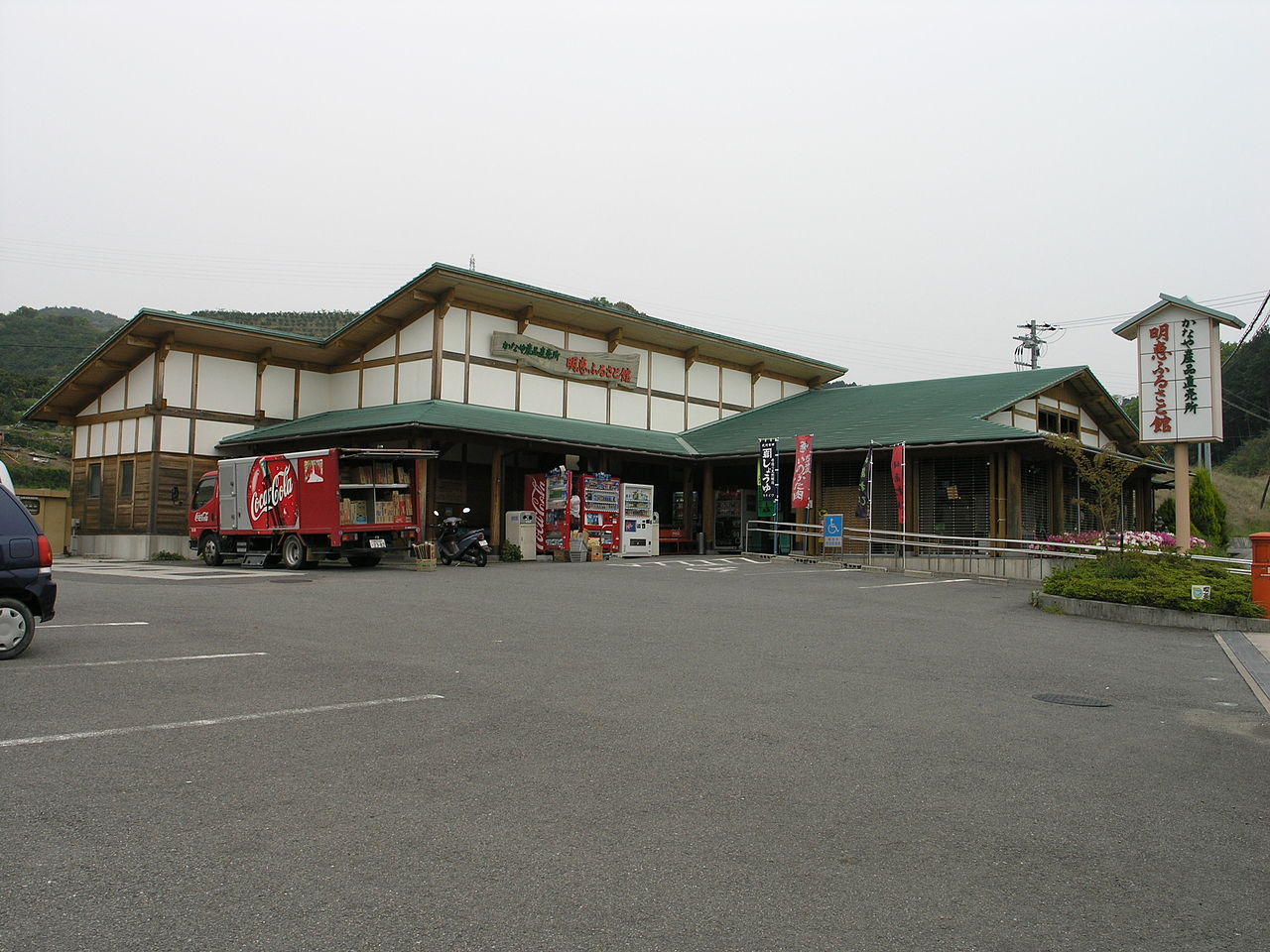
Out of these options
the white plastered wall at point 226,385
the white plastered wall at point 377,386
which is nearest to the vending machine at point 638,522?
the white plastered wall at point 377,386

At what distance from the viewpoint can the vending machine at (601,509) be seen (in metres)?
24.3

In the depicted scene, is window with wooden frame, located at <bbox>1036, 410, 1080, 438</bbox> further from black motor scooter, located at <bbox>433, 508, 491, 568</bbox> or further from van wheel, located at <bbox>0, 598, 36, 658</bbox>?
van wheel, located at <bbox>0, 598, 36, 658</bbox>

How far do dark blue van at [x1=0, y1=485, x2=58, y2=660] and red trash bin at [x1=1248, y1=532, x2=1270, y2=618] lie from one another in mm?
13309

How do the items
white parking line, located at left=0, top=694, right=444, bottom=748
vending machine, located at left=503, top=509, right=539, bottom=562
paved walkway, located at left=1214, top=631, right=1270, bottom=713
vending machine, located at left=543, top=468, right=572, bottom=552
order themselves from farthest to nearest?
vending machine, located at left=543, top=468, right=572, bottom=552, vending machine, located at left=503, top=509, right=539, bottom=562, paved walkway, located at left=1214, top=631, right=1270, bottom=713, white parking line, located at left=0, top=694, right=444, bottom=748

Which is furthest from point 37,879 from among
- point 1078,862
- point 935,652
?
point 935,652

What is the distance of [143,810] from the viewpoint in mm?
4051

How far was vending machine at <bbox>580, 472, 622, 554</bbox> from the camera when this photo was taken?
79.8 feet

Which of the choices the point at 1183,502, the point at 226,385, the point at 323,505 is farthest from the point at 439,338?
the point at 1183,502

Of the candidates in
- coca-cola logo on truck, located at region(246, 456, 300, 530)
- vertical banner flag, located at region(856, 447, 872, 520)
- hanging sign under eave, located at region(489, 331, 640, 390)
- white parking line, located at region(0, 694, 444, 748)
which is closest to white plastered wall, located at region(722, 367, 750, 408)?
hanging sign under eave, located at region(489, 331, 640, 390)

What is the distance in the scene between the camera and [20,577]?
7.76 meters

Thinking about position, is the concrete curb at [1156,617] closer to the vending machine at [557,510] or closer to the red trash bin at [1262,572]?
the red trash bin at [1262,572]

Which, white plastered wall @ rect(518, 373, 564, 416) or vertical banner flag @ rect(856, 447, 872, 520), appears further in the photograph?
white plastered wall @ rect(518, 373, 564, 416)

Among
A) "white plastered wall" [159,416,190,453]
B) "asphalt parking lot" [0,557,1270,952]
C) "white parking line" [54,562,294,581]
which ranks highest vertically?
"white plastered wall" [159,416,190,453]

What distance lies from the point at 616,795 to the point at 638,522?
2137 cm
